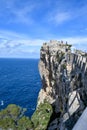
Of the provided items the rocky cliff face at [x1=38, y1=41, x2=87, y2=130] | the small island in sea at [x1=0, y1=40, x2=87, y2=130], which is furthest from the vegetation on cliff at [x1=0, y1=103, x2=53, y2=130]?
the rocky cliff face at [x1=38, y1=41, x2=87, y2=130]

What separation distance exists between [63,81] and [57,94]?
332 inches

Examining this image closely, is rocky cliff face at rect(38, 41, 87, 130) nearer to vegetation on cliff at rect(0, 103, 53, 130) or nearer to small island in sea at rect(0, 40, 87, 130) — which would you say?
small island in sea at rect(0, 40, 87, 130)

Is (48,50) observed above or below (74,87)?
above

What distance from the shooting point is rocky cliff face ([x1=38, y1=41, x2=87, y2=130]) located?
49.9 meters

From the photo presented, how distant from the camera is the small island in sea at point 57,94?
51091 mm

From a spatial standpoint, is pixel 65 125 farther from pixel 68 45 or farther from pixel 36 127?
pixel 68 45

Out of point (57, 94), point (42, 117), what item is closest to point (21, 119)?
point (42, 117)

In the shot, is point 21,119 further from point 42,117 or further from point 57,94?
point 57,94

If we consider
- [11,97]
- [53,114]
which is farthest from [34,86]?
[53,114]

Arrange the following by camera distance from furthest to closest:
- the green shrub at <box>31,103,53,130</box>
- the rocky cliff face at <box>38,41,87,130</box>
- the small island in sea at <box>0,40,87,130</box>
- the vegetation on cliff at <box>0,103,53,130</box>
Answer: the green shrub at <box>31,103,53,130</box>
the vegetation on cliff at <box>0,103,53,130</box>
the small island in sea at <box>0,40,87,130</box>
the rocky cliff face at <box>38,41,87,130</box>

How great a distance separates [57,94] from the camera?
258ft

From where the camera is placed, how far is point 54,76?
3351 inches

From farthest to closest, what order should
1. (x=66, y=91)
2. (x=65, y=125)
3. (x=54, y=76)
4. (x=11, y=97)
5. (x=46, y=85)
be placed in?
(x=11, y=97)
(x=46, y=85)
(x=54, y=76)
(x=66, y=91)
(x=65, y=125)

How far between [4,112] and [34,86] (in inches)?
4904
